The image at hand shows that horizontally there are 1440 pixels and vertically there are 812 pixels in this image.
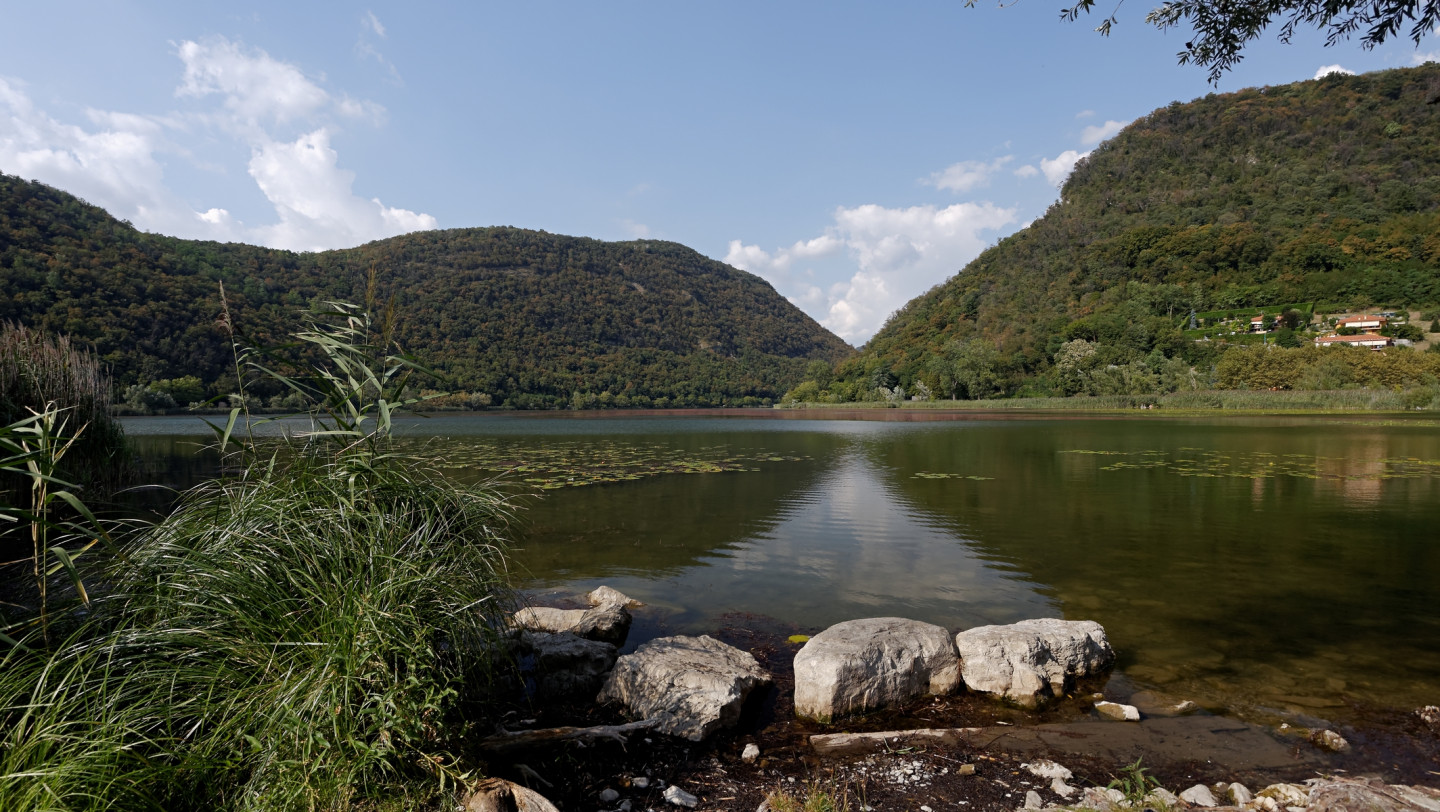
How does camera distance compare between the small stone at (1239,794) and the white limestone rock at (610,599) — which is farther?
the white limestone rock at (610,599)

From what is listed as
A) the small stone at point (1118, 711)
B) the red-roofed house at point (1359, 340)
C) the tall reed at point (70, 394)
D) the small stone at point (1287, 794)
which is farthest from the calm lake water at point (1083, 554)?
the red-roofed house at point (1359, 340)

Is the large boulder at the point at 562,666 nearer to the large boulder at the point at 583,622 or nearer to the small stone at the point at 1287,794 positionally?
the large boulder at the point at 583,622

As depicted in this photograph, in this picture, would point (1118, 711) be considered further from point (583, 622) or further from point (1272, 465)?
point (1272, 465)

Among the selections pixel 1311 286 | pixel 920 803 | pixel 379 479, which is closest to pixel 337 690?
pixel 379 479

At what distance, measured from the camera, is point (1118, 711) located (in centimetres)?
508

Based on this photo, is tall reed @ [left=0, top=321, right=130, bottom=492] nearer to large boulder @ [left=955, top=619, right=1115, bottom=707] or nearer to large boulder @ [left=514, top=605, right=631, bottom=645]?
large boulder @ [left=514, top=605, right=631, bottom=645]

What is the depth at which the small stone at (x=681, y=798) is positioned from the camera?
147 inches

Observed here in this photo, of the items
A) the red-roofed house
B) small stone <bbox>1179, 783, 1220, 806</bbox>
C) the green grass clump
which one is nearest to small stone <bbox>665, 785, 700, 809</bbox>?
the green grass clump

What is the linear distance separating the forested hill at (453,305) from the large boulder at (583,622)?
3.70m

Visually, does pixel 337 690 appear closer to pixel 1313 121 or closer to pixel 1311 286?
pixel 1311 286

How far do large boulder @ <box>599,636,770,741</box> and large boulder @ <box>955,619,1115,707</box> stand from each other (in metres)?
1.91

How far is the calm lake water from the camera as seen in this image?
6.35m

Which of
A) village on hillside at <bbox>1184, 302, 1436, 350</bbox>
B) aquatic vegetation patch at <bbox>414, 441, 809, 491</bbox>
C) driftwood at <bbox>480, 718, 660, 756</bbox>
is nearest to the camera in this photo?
driftwood at <bbox>480, 718, 660, 756</bbox>

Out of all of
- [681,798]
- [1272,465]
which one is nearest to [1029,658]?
[681,798]
